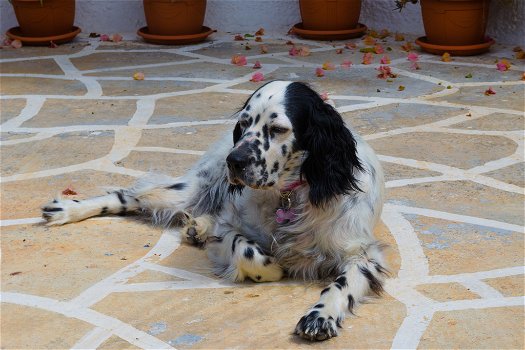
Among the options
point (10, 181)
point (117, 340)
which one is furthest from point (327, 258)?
point (10, 181)

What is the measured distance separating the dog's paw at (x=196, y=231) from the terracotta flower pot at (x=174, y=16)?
4830 mm

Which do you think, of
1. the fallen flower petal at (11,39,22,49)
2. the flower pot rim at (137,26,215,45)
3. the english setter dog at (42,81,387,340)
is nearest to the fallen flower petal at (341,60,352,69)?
the flower pot rim at (137,26,215,45)

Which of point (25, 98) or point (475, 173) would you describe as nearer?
point (475, 173)

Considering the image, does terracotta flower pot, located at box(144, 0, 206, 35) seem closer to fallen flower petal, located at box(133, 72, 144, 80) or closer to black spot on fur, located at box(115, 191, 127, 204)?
fallen flower petal, located at box(133, 72, 144, 80)

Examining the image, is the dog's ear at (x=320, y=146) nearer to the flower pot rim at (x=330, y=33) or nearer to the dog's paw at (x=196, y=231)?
the dog's paw at (x=196, y=231)

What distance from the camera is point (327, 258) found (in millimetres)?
3613

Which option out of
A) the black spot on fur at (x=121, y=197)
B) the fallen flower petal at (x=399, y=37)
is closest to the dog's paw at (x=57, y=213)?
the black spot on fur at (x=121, y=197)

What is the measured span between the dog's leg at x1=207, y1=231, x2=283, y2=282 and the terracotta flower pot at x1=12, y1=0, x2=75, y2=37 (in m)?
5.40

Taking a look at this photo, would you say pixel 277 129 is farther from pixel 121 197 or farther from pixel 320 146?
pixel 121 197

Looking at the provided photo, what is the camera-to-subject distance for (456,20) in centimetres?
787

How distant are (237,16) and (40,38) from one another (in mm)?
2115

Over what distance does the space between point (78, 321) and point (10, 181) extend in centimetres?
177

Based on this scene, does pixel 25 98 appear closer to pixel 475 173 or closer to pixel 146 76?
pixel 146 76

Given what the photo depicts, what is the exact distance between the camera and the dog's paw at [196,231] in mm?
4012
